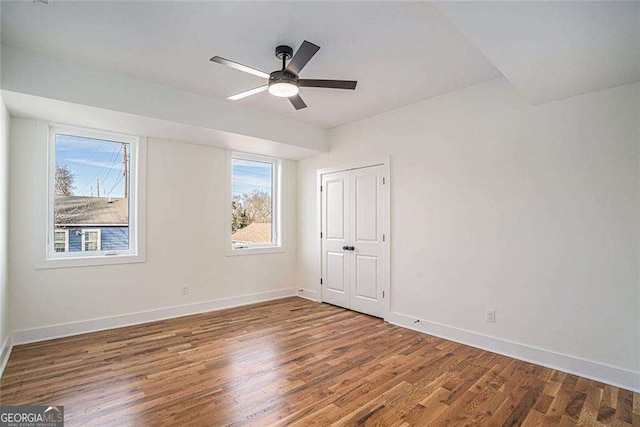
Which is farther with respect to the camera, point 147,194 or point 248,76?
point 147,194

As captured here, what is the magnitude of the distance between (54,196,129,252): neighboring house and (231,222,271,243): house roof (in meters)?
1.55

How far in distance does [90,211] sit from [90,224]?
159 mm

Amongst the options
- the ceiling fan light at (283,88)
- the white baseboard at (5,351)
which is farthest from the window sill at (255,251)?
the ceiling fan light at (283,88)

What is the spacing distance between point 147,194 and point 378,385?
358 centimetres

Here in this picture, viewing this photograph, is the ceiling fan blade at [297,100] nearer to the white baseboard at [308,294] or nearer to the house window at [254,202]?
the house window at [254,202]

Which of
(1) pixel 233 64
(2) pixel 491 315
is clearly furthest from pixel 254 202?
(2) pixel 491 315

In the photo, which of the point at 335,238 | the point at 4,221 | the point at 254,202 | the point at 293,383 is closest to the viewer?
the point at 293,383

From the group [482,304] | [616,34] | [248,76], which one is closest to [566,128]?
[616,34]

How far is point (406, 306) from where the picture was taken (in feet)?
13.4

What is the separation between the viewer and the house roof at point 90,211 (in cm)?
375

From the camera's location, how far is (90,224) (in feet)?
12.9

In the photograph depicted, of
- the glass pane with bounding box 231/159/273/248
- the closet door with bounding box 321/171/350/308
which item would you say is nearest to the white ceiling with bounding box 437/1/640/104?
the closet door with bounding box 321/171/350/308

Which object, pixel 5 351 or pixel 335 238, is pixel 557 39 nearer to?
pixel 335 238

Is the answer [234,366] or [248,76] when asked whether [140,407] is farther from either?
[248,76]
